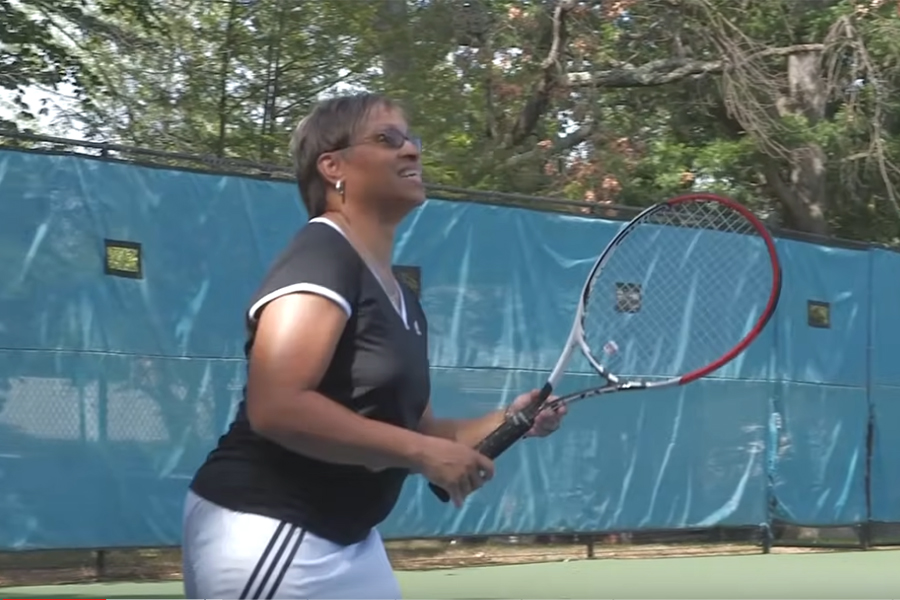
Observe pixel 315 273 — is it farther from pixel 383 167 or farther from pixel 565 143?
pixel 565 143

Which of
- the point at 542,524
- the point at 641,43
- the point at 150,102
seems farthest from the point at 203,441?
the point at 641,43

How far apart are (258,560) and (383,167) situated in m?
0.70

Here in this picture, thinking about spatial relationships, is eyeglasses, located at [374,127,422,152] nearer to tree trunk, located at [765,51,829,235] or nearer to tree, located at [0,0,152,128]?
tree, located at [0,0,152,128]

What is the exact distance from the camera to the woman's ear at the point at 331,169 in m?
2.54

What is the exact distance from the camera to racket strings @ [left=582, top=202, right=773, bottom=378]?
17.2 feet

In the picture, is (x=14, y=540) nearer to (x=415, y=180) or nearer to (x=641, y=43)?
(x=415, y=180)

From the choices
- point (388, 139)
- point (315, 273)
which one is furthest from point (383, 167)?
point (315, 273)

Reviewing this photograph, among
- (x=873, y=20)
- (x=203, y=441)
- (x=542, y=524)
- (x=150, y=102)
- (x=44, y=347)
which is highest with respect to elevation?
(x=873, y=20)

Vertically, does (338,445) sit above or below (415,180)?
below

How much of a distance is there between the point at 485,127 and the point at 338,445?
910 centimetres

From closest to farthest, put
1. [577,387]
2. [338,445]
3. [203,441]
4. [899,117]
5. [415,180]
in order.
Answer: [338,445] → [415,180] → [203,441] → [577,387] → [899,117]

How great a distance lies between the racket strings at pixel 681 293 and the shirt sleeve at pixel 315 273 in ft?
7.69

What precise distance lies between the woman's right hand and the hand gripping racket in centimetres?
152

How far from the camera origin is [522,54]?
37.6 ft
